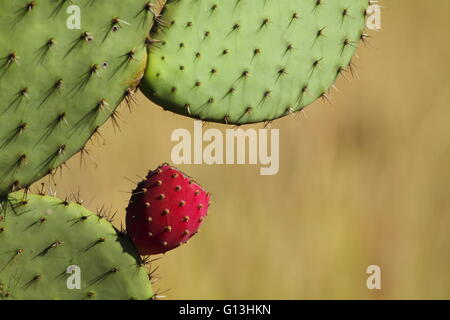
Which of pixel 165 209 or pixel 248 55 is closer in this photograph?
pixel 165 209

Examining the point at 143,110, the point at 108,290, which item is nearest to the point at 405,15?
the point at 143,110

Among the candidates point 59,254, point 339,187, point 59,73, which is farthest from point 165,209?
point 339,187

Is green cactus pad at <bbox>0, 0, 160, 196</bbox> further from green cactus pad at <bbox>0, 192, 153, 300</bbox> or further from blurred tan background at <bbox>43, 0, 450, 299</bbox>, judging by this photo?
blurred tan background at <bbox>43, 0, 450, 299</bbox>

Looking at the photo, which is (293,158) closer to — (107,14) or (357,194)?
(357,194)

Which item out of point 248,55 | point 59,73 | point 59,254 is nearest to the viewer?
point 59,73

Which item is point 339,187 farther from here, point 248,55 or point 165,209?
point 165,209

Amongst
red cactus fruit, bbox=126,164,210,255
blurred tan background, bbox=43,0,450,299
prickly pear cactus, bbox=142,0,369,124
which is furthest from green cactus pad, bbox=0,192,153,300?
blurred tan background, bbox=43,0,450,299
